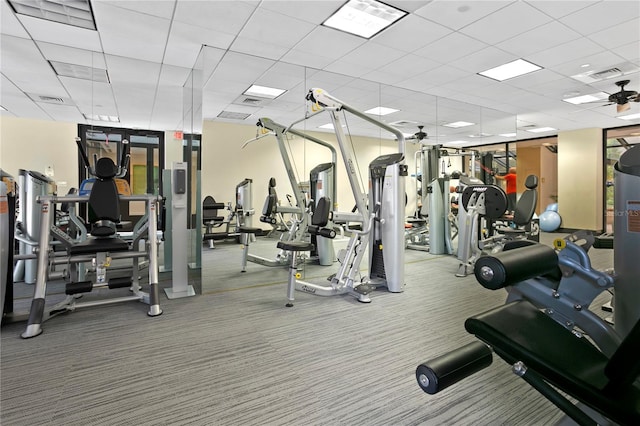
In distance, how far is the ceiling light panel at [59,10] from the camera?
127 inches

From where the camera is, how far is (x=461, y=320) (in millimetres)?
2949

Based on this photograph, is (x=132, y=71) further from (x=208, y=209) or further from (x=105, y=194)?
(x=105, y=194)

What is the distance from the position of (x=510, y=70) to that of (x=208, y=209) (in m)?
4.96

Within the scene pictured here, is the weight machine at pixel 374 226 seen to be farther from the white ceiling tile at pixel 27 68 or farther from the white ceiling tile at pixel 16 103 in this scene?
the white ceiling tile at pixel 16 103

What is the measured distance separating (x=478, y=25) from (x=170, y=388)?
4.41 m

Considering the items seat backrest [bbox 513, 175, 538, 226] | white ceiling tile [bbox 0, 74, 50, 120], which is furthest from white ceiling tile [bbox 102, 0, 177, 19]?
seat backrest [bbox 513, 175, 538, 226]

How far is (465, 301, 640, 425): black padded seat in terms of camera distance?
0.91 metres

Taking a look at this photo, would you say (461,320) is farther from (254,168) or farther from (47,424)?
(254,168)

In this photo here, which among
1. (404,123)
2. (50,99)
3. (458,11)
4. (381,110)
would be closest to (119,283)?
(458,11)

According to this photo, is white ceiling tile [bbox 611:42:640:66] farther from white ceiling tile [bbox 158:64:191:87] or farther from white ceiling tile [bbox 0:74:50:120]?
white ceiling tile [bbox 0:74:50:120]

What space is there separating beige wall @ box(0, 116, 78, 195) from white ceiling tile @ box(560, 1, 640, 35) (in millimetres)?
7977

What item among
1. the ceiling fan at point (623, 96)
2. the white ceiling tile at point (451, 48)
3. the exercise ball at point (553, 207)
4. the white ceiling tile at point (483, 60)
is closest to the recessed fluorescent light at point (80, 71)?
the white ceiling tile at point (451, 48)

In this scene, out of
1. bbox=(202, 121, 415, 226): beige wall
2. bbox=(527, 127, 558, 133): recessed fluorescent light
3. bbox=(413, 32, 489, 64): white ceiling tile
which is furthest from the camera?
bbox=(527, 127, 558, 133): recessed fluorescent light

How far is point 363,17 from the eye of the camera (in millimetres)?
3521
